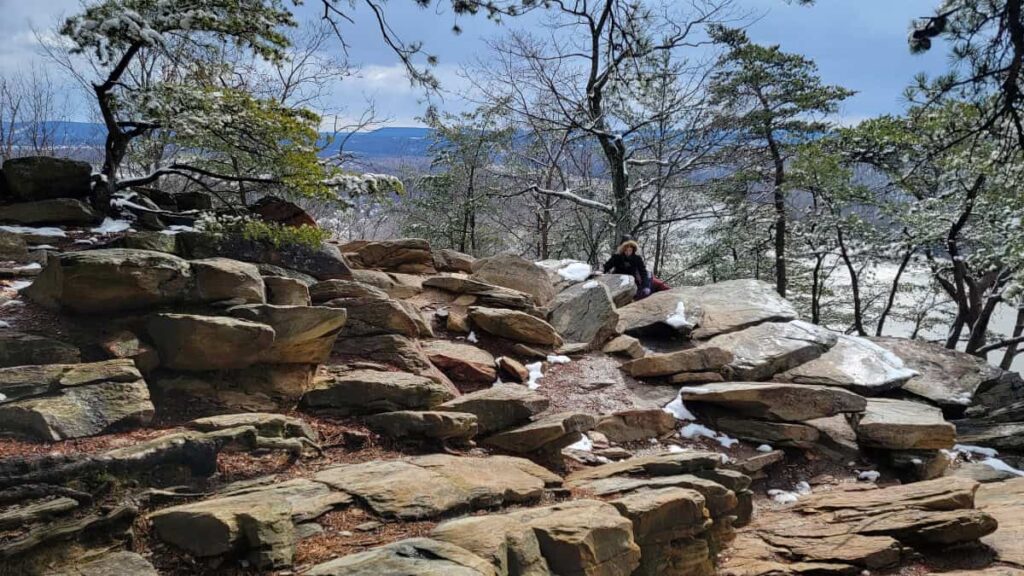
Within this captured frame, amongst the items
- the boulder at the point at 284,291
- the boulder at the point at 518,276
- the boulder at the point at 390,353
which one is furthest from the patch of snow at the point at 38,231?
the boulder at the point at 518,276

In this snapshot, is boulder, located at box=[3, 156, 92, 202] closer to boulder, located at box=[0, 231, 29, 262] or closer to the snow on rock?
boulder, located at box=[0, 231, 29, 262]

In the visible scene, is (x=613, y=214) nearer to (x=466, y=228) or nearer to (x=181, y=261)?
(x=466, y=228)

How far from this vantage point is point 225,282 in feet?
20.9

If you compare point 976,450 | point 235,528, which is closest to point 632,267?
point 976,450

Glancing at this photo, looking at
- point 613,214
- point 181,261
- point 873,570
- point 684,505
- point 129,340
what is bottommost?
point 873,570

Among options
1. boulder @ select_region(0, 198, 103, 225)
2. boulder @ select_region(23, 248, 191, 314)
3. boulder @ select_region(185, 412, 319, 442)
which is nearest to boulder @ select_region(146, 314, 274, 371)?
boulder @ select_region(23, 248, 191, 314)

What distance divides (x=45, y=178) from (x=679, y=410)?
979cm

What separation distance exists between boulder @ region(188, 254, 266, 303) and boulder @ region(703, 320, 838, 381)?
22.9 feet

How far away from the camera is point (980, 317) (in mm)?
15102

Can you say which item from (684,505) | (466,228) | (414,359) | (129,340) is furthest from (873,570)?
(466,228)

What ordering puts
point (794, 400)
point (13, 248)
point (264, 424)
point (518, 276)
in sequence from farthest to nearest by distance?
point (518, 276) → point (794, 400) → point (13, 248) → point (264, 424)

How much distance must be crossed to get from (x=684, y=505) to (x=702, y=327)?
6315 mm

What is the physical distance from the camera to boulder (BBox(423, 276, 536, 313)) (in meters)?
10.2

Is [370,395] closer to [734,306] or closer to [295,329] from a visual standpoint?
[295,329]
